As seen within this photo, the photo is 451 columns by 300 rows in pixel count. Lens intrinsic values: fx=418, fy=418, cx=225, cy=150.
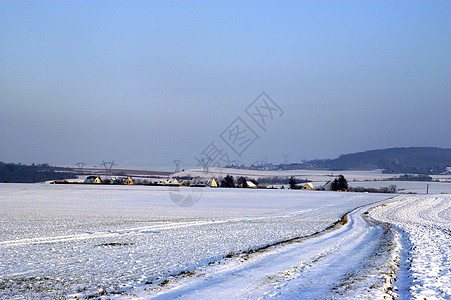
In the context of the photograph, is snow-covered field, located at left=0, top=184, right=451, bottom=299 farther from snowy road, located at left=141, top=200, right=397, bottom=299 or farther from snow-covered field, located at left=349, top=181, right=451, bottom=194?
snow-covered field, located at left=349, top=181, right=451, bottom=194

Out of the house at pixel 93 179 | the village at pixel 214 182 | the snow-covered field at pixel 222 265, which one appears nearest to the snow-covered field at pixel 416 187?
the village at pixel 214 182

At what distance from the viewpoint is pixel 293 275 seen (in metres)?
13.9

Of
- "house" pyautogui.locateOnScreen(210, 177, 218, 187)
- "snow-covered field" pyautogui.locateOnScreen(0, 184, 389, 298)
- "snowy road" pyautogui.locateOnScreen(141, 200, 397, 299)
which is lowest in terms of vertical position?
"snow-covered field" pyautogui.locateOnScreen(0, 184, 389, 298)

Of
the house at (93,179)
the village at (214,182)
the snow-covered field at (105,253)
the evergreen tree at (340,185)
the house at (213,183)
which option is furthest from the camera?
the house at (213,183)

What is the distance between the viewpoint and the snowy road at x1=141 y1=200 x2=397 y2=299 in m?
11.6

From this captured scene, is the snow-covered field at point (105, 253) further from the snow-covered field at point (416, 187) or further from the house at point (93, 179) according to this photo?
the snow-covered field at point (416, 187)

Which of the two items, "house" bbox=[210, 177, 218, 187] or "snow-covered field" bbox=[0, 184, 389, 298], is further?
"house" bbox=[210, 177, 218, 187]

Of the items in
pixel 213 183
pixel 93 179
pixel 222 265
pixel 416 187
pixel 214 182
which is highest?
pixel 93 179

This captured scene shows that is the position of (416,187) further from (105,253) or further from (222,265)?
(222,265)

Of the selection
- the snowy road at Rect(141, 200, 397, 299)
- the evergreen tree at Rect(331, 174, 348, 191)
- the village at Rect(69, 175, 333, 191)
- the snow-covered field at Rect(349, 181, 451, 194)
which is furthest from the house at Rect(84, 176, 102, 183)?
the snowy road at Rect(141, 200, 397, 299)

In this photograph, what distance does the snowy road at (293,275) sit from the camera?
11641 millimetres

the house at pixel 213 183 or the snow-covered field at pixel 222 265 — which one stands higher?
the house at pixel 213 183

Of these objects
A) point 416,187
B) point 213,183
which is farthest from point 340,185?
point 213,183

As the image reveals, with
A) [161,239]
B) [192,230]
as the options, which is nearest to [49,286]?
[161,239]
